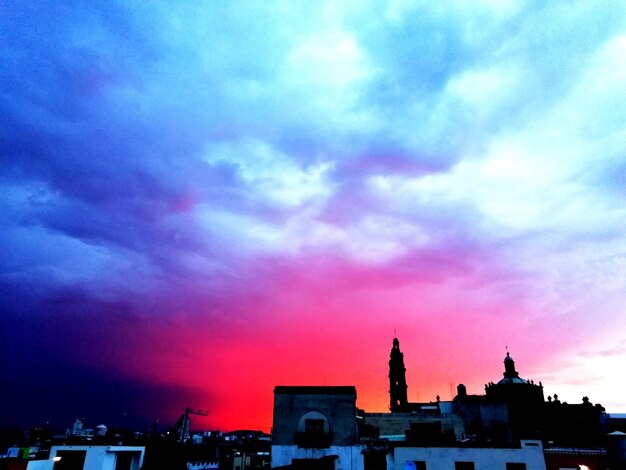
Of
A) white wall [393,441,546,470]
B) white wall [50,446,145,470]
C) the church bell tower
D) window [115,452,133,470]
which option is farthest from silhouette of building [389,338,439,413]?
white wall [50,446,145,470]

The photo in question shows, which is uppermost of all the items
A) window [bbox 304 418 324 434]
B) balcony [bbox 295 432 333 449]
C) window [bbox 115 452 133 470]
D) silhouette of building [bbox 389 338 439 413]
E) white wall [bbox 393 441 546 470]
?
silhouette of building [bbox 389 338 439 413]

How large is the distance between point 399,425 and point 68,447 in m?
37.5

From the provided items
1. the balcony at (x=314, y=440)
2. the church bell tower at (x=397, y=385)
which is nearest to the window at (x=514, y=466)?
the balcony at (x=314, y=440)

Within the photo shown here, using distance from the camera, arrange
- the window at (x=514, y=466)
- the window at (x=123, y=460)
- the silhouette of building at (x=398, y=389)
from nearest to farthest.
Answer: the window at (x=514, y=466), the window at (x=123, y=460), the silhouette of building at (x=398, y=389)

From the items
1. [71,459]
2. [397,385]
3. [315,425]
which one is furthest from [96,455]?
[397,385]

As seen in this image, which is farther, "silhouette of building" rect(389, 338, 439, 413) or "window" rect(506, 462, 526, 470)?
"silhouette of building" rect(389, 338, 439, 413)

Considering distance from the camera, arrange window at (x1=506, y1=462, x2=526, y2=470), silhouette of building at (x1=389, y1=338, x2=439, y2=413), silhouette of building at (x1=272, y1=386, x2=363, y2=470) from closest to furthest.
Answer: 1. window at (x1=506, y1=462, x2=526, y2=470)
2. silhouette of building at (x1=272, y1=386, x2=363, y2=470)
3. silhouette of building at (x1=389, y1=338, x2=439, y2=413)

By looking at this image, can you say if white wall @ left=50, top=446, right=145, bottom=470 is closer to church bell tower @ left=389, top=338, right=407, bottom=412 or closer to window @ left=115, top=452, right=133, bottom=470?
window @ left=115, top=452, right=133, bottom=470

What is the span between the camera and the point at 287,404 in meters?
39.4

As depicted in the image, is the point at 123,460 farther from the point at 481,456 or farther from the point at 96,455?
the point at 481,456

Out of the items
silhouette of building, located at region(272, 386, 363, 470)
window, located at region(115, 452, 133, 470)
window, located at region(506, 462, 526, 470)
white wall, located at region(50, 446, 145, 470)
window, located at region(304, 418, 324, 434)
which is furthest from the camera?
window, located at region(304, 418, 324, 434)

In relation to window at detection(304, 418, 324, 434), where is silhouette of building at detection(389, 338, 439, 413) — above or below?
above

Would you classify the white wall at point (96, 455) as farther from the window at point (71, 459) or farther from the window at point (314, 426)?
the window at point (314, 426)

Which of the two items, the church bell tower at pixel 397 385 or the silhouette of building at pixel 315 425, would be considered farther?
the church bell tower at pixel 397 385
